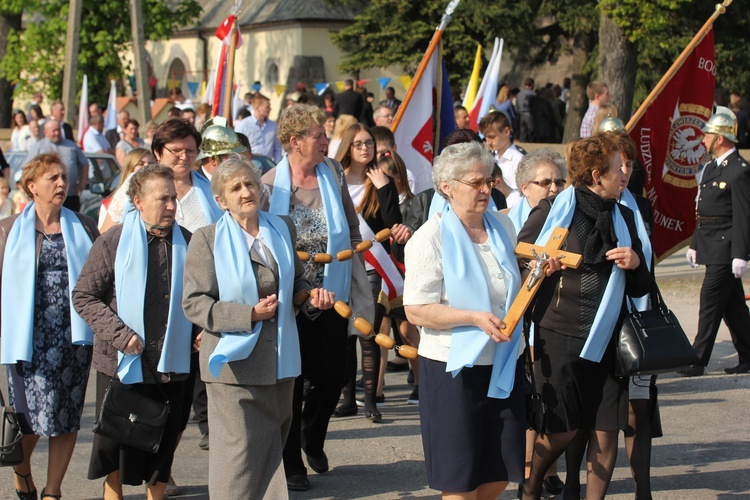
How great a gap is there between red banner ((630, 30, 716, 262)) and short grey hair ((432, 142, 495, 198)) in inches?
180

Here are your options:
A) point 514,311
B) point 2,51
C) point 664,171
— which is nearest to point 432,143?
point 664,171

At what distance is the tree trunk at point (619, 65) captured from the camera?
2262 centimetres

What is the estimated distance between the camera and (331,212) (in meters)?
6.09

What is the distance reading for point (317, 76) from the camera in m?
49.5

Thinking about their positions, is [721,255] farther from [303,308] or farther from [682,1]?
[682,1]

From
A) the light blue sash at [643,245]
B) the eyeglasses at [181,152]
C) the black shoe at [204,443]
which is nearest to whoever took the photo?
the light blue sash at [643,245]

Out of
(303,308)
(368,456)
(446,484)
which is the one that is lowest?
(368,456)

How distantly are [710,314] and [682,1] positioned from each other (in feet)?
52.1

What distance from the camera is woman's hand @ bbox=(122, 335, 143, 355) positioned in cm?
525

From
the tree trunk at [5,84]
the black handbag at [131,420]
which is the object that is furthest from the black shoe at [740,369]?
the tree trunk at [5,84]

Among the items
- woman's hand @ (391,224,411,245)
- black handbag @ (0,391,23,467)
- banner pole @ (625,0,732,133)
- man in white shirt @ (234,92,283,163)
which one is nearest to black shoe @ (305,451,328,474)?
woman's hand @ (391,224,411,245)

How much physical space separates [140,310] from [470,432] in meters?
1.66

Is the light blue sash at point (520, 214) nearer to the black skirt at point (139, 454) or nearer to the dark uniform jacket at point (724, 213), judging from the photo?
the black skirt at point (139, 454)

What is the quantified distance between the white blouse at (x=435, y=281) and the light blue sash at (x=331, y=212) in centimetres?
127
